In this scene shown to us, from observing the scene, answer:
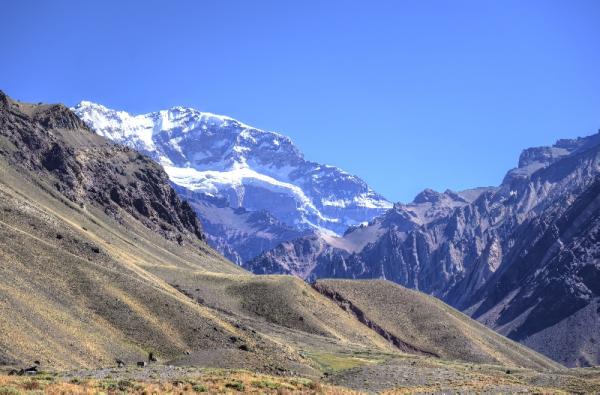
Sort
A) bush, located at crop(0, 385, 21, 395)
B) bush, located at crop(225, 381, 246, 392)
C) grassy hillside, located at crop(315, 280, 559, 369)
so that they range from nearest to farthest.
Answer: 1. bush, located at crop(0, 385, 21, 395)
2. bush, located at crop(225, 381, 246, 392)
3. grassy hillside, located at crop(315, 280, 559, 369)

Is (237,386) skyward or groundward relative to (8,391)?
skyward

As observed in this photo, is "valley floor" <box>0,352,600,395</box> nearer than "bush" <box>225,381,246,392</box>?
Yes

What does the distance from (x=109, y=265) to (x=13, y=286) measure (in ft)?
113

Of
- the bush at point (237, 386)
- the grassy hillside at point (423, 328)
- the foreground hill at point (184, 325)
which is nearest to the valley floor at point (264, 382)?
the bush at point (237, 386)

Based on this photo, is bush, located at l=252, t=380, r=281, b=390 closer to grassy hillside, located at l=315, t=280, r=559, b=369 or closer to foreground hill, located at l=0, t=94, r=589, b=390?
foreground hill, located at l=0, t=94, r=589, b=390

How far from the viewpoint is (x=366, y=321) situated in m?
185

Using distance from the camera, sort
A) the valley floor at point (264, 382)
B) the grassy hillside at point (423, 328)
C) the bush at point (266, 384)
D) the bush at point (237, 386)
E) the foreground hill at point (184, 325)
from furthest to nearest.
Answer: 1. the grassy hillside at point (423, 328)
2. the foreground hill at point (184, 325)
3. the bush at point (266, 384)
4. the bush at point (237, 386)
5. the valley floor at point (264, 382)

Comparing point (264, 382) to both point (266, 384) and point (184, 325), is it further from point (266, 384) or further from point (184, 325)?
point (184, 325)

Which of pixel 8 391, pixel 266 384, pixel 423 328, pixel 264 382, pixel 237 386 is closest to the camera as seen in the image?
pixel 8 391

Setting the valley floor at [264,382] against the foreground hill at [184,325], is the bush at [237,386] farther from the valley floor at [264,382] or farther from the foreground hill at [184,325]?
the foreground hill at [184,325]

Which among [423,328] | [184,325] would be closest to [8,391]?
[184,325]

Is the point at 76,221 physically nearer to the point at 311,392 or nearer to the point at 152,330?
the point at 152,330

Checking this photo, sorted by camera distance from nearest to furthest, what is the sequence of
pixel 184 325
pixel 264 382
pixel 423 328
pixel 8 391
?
pixel 8 391 → pixel 264 382 → pixel 184 325 → pixel 423 328

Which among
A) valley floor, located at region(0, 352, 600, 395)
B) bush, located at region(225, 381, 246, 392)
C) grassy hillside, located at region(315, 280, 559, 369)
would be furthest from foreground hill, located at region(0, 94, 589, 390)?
bush, located at region(225, 381, 246, 392)
